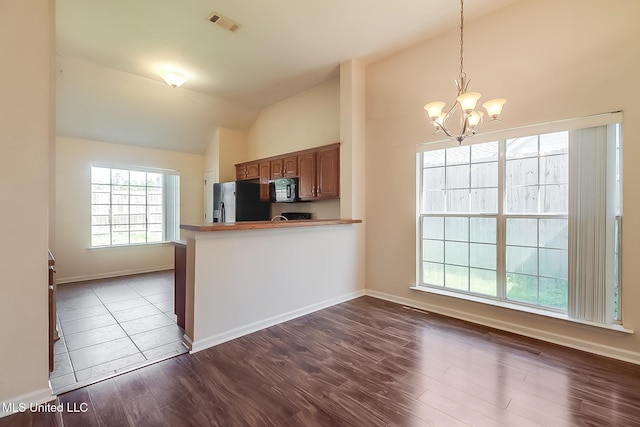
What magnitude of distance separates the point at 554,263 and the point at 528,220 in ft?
1.54

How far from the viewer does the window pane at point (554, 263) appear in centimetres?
272

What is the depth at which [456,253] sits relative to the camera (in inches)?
137

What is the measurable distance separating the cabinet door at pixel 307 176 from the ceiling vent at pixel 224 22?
1.98 meters

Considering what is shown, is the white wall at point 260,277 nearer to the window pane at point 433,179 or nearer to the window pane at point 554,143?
the window pane at point 433,179

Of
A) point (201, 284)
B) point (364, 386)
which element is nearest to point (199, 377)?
point (201, 284)

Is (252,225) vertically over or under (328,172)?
under

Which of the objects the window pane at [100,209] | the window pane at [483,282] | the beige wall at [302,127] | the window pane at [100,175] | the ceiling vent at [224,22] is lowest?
the window pane at [483,282]

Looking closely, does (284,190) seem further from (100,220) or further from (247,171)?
(100,220)

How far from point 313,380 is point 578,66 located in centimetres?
356

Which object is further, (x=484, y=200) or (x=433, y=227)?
(x=433, y=227)

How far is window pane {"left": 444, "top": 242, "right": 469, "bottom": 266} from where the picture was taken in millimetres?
3387

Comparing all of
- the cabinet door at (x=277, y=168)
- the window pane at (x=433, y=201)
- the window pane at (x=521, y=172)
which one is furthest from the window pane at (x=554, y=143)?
the cabinet door at (x=277, y=168)

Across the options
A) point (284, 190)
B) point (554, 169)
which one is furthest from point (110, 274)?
point (554, 169)

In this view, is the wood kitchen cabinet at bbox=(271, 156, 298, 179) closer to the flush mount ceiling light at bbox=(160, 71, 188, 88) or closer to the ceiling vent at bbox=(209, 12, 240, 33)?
the flush mount ceiling light at bbox=(160, 71, 188, 88)
